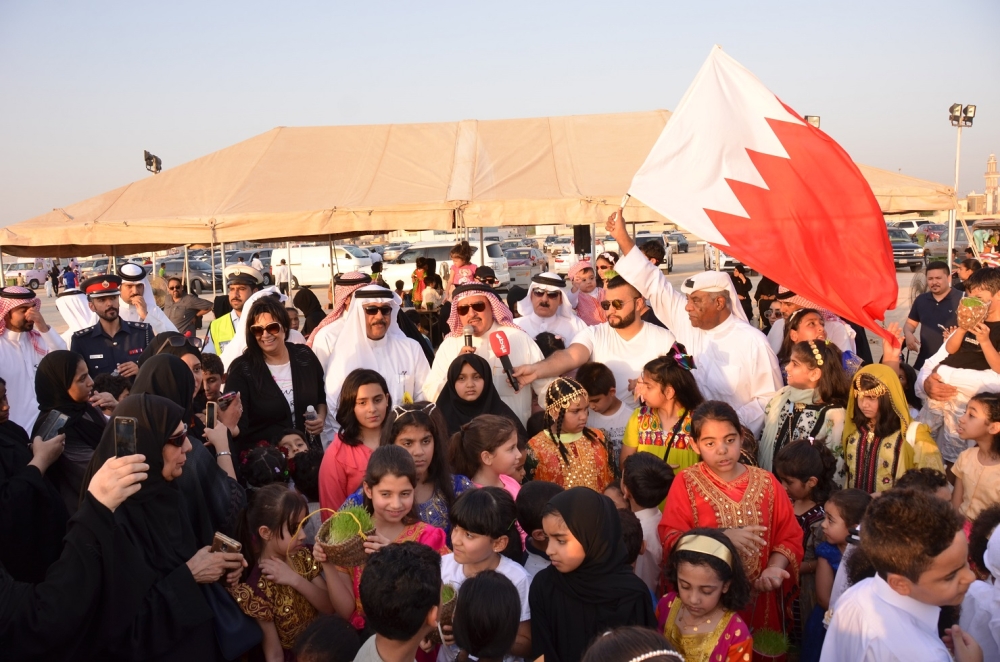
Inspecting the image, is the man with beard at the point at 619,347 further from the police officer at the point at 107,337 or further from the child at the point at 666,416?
the police officer at the point at 107,337

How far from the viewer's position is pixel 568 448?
14.5ft

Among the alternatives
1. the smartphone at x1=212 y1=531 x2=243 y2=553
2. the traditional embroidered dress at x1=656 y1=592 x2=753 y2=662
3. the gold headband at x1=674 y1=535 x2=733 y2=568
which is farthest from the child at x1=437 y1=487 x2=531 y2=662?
the smartphone at x1=212 y1=531 x2=243 y2=553

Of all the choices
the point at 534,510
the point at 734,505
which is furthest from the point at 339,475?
the point at 734,505

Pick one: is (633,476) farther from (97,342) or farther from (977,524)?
(97,342)

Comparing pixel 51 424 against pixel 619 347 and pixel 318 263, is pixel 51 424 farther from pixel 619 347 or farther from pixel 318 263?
pixel 318 263

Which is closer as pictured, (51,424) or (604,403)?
(51,424)

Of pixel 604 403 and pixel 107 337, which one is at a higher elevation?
pixel 107 337

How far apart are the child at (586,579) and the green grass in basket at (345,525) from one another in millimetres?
772

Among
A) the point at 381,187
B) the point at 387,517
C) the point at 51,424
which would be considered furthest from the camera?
the point at 381,187

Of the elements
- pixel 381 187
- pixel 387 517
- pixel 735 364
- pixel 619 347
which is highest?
pixel 381 187

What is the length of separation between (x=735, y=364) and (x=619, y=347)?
2.48ft

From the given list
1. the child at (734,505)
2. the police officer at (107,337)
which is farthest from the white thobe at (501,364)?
the police officer at (107,337)

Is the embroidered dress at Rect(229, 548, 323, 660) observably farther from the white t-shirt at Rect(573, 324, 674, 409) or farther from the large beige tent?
the large beige tent

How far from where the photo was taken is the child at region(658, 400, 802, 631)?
138 inches
